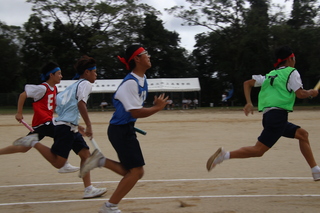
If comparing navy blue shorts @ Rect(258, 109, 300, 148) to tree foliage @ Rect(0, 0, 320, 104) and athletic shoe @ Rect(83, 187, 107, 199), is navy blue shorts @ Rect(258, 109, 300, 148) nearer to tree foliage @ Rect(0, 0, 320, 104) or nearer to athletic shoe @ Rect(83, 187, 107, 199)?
athletic shoe @ Rect(83, 187, 107, 199)

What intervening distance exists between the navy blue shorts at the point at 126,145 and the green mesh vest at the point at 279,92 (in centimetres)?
206

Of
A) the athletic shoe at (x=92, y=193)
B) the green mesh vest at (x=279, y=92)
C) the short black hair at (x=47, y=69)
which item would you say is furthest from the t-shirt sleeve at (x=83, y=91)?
the green mesh vest at (x=279, y=92)

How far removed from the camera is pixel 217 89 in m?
39.2

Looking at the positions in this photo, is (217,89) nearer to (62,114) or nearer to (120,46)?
(120,46)

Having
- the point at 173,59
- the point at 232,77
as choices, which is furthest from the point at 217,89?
the point at 173,59

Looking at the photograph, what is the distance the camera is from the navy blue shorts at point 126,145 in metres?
3.84

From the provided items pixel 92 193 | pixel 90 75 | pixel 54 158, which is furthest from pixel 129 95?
pixel 54 158

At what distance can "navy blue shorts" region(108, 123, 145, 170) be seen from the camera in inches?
151

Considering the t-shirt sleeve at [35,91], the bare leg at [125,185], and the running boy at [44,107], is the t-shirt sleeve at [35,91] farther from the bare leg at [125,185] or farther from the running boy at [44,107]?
the bare leg at [125,185]

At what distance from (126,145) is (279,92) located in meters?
2.27

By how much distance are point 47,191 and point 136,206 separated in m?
1.54

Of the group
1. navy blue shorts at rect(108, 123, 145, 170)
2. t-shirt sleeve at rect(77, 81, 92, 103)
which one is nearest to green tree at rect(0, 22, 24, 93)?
t-shirt sleeve at rect(77, 81, 92, 103)

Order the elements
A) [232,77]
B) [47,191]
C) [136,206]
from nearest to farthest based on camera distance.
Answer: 1. [136,206]
2. [47,191]
3. [232,77]

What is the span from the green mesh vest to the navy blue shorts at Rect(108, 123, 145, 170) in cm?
206
